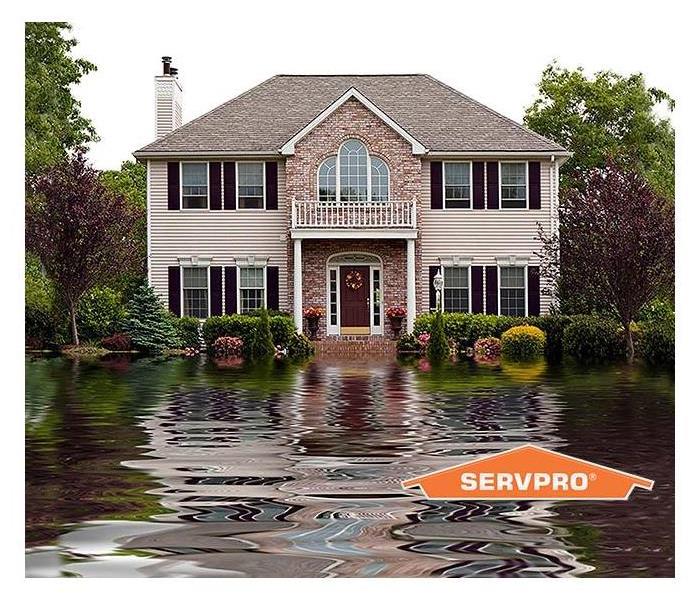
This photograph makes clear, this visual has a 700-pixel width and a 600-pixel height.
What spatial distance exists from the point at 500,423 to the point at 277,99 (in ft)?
19.2

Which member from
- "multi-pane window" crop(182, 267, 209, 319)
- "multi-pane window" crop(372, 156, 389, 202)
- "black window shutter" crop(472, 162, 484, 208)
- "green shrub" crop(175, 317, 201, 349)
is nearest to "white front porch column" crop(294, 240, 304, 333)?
"multi-pane window" crop(182, 267, 209, 319)

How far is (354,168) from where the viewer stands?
70.7 feet

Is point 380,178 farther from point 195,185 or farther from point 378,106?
point 378,106

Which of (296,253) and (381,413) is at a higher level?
(296,253)

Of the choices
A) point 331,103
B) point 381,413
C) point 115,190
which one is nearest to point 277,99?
point 331,103

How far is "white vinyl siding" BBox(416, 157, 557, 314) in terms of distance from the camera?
1430cm

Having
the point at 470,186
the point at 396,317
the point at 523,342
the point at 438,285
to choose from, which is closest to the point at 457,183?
the point at 470,186

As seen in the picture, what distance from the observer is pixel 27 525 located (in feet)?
Result: 23.7

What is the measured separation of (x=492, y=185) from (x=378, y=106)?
488 centimetres

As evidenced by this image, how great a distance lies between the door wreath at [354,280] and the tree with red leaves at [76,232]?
102 inches

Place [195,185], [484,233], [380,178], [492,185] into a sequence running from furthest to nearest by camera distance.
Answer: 1. [380,178]
2. [492,185]
3. [195,185]
4. [484,233]

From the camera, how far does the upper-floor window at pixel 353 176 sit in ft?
64.8

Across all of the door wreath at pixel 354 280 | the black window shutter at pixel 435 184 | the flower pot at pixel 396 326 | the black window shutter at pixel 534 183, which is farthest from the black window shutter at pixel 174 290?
the black window shutter at pixel 435 184
